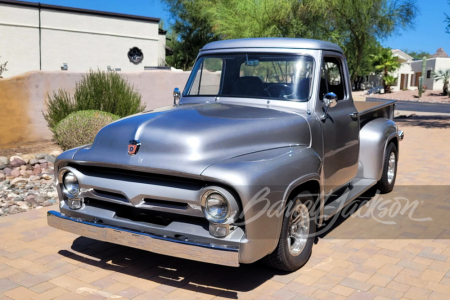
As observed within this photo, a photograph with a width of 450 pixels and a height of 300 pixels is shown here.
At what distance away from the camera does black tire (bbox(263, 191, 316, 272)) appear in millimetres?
3807

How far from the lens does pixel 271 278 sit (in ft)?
13.4

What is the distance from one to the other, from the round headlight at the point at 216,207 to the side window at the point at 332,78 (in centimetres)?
194

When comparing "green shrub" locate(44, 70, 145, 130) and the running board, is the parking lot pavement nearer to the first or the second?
the running board

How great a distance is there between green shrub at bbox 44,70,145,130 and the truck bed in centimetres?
575

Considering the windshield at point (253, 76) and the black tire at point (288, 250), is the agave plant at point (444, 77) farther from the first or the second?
the black tire at point (288, 250)

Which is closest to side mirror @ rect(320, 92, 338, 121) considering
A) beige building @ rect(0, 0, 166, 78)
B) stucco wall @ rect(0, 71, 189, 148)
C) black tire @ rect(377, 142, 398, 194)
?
black tire @ rect(377, 142, 398, 194)

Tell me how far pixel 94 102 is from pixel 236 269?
7.32 m

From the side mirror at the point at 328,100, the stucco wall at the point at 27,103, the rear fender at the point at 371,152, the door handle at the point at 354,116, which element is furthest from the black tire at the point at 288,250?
the stucco wall at the point at 27,103

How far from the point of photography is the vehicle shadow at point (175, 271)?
12.8 ft

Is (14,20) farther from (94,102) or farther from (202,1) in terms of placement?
(94,102)

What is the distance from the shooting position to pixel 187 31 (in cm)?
3297

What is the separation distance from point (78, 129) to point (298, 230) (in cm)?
621

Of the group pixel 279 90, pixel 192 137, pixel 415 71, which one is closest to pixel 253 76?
pixel 279 90

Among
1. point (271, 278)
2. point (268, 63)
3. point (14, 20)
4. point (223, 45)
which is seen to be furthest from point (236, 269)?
point (14, 20)
